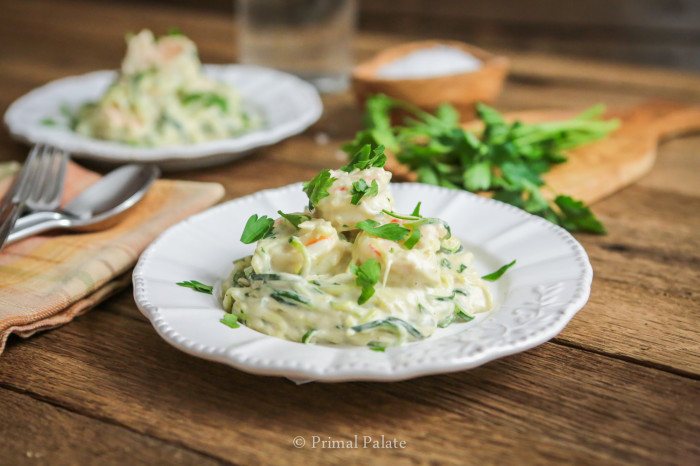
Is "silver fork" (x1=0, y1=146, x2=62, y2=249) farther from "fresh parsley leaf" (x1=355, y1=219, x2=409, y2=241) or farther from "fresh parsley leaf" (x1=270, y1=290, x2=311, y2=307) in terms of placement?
"fresh parsley leaf" (x1=355, y1=219, x2=409, y2=241)

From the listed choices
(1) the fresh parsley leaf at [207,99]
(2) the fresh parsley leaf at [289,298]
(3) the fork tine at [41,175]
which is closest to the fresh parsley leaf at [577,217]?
(2) the fresh parsley leaf at [289,298]

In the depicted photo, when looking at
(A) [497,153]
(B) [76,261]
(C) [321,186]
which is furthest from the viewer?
(A) [497,153]

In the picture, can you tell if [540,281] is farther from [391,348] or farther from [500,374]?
[391,348]

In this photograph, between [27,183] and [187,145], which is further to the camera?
[187,145]

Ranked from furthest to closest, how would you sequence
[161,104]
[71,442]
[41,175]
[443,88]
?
[443,88] < [161,104] < [41,175] < [71,442]

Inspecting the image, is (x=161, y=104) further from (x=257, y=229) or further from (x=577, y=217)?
(x=577, y=217)

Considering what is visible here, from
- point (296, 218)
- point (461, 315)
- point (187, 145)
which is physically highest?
point (296, 218)

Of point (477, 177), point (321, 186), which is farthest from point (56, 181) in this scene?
point (477, 177)
